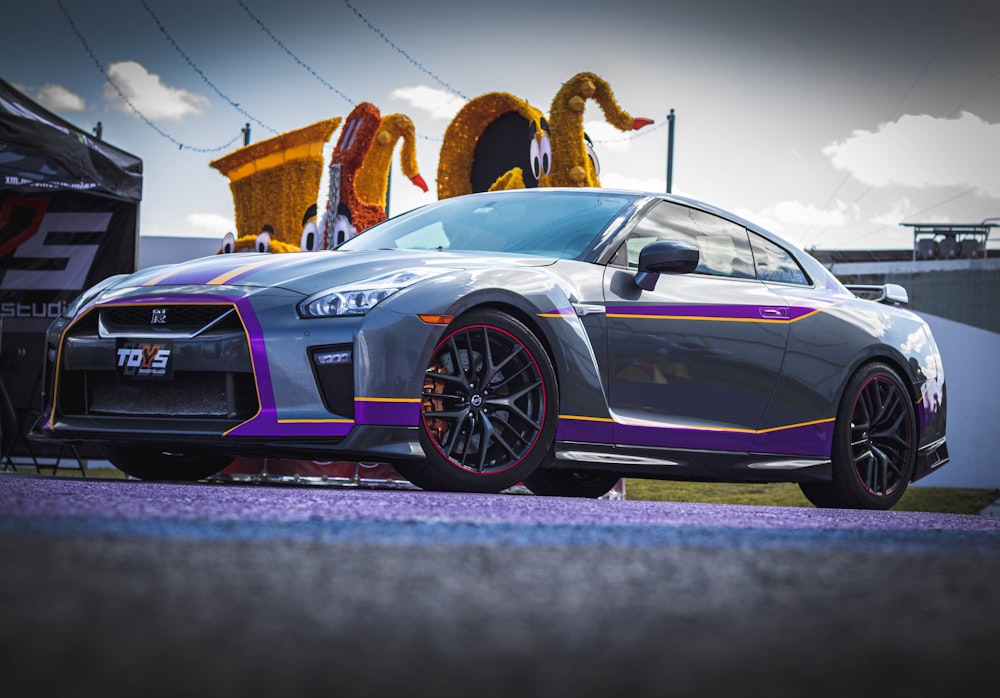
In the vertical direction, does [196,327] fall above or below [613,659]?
above

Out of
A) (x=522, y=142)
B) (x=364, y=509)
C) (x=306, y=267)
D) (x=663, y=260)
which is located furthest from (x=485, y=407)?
(x=522, y=142)

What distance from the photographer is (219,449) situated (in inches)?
163

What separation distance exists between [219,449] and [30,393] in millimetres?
9373

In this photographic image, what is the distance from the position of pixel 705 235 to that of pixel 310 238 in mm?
11252

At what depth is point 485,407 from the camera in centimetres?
422

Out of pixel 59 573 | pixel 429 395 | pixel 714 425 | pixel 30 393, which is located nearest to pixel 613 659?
pixel 59 573

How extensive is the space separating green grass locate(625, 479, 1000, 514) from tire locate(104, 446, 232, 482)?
9.93 m

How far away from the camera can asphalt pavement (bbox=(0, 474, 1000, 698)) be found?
115 centimetres

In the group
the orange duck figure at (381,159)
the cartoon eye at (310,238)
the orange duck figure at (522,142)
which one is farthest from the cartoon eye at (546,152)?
the cartoon eye at (310,238)

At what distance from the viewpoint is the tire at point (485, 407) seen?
4.08 metres

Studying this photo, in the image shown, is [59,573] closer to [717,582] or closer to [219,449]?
[717,582]

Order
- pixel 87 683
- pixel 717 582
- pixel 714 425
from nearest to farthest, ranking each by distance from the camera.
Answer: pixel 87 683 → pixel 717 582 → pixel 714 425

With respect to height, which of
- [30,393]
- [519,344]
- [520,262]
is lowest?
[30,393]

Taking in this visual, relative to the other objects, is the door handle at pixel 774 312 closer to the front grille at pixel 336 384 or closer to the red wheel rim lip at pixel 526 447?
the red wheel rim lip at pixel 526 447
